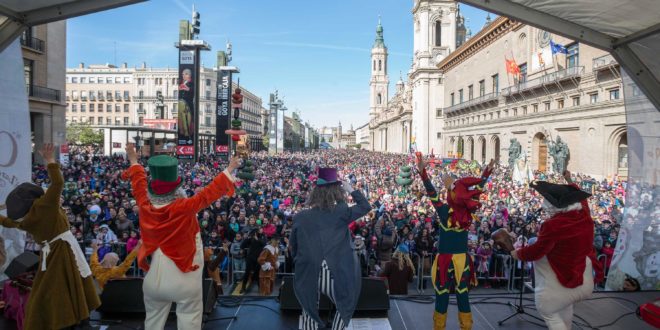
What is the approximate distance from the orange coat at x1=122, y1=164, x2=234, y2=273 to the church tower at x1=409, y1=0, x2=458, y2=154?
56.9 meters

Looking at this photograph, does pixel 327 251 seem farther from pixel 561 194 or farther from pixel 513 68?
pixel 513 68

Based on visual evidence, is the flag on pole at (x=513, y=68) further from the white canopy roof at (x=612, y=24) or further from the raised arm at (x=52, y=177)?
the raised arm at (x=52, y=177)

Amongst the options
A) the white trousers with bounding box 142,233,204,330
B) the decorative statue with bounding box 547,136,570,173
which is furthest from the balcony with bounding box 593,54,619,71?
the white trousers with bounding box 142,233,204,330

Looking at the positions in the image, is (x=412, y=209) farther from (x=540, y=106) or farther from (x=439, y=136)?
(x=439, y=136)

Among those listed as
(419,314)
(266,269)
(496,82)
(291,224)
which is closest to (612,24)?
(419,314)

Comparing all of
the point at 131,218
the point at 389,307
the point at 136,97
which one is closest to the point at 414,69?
the point at 136,97

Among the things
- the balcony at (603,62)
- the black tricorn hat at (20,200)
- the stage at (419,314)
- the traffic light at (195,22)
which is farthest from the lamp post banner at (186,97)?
the balcony at (603,62)

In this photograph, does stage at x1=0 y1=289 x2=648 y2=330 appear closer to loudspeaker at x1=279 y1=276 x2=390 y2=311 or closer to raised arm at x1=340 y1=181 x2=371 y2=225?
loudspeaker at x1=279 y1=276 x2=390 y2=311

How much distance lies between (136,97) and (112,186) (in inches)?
2612

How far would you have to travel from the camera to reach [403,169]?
534 cm

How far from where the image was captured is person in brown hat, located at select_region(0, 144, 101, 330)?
3627mm

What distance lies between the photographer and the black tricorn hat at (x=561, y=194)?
384cm

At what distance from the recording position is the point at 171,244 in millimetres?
3449

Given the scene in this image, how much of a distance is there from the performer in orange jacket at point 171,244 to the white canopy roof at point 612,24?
3802 mm
